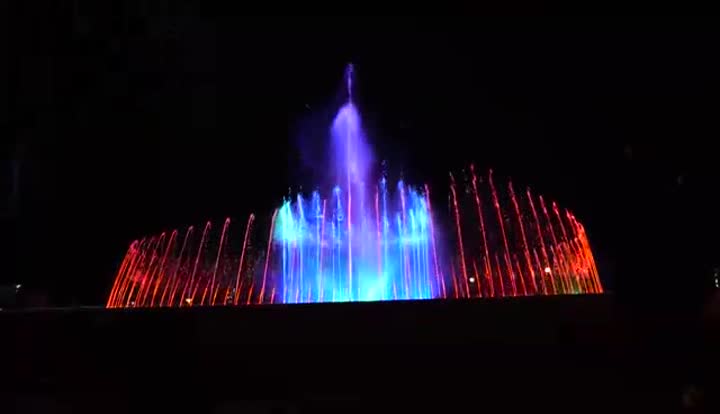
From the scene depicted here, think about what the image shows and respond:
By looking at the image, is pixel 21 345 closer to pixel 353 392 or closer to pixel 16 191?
pixel 353 392

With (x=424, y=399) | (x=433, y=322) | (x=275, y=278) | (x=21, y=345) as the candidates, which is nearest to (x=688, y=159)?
(x=433, y=322)

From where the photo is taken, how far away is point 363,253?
589 inches

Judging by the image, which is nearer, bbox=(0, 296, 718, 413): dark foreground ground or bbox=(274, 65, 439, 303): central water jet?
bbox=(0, 296, 718, 413): dark foreground ground

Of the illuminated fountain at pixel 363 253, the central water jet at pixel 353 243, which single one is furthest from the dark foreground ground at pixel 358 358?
the central water jet at pixel 353 243

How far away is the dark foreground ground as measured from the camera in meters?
4.85

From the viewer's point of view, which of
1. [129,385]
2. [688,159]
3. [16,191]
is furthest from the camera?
[16,191]

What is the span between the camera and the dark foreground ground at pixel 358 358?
15.9 feet

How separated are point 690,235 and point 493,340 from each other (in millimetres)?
1702

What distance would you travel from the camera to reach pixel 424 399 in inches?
199

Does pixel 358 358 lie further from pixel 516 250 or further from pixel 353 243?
pixel 516 250

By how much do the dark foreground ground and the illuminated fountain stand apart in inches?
75.7

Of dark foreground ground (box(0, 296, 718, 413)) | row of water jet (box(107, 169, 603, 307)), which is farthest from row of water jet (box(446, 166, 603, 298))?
dark foreground ground (box(0, 296, 718, 413))

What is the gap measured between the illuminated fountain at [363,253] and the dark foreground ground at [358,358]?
1.92 m

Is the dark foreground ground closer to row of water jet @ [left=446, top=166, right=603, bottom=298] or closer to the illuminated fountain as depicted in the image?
the illuminated fountain
